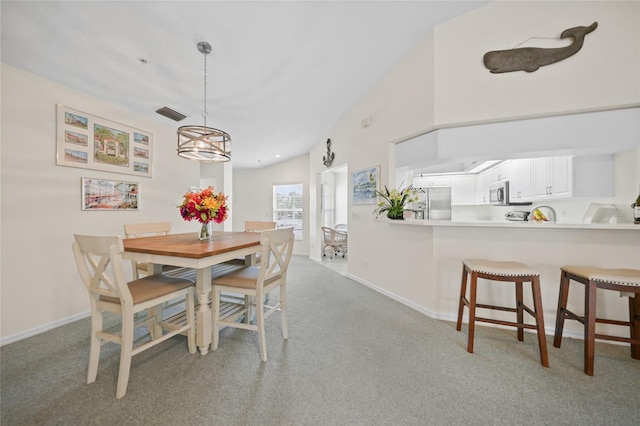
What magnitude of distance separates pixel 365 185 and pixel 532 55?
7.36 ft

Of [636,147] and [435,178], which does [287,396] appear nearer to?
[636,147]

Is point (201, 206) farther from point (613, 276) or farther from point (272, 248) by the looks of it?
point (613, 276)

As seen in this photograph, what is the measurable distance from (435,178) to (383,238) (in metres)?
2.42

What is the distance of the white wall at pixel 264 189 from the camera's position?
635cm

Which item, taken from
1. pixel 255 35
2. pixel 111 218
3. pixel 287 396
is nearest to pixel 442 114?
pixel 255 35

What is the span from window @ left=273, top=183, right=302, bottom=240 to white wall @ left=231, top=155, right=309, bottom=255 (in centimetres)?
13

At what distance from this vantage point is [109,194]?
2717 millimetres

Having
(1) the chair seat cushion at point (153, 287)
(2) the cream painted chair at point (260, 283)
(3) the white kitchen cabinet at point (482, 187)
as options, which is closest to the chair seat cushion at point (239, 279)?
(2) the cream painted chair at point (260, 283)

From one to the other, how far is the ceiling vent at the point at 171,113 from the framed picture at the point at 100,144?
0.36 meters

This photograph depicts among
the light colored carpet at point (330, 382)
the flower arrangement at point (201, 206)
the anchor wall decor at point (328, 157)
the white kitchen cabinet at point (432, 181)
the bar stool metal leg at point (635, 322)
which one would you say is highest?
the anchor wall decor at point (328, 157)

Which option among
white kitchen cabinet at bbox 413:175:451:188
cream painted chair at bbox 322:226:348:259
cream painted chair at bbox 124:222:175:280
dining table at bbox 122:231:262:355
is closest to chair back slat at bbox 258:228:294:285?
dining table at bbox 122:231:262:355

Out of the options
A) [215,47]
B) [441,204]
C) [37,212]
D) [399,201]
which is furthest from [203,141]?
[441,204]

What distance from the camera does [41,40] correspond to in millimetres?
1801

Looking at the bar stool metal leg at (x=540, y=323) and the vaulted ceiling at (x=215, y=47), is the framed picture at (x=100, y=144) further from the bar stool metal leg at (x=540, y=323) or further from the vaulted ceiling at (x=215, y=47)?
the bar stool metal leg at (x=540, y=323)
